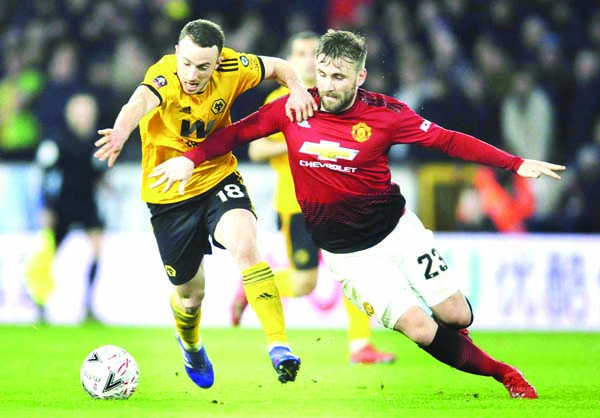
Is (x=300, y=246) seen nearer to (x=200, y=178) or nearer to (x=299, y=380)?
(x=299, y=380)

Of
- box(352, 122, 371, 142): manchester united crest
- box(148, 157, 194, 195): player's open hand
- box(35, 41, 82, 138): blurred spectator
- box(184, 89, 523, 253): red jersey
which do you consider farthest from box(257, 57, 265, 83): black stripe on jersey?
box(35, 41, 82, 138): blurred spectator

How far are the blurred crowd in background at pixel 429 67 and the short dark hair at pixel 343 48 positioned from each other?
7.11 metres

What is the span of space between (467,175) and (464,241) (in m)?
1.38

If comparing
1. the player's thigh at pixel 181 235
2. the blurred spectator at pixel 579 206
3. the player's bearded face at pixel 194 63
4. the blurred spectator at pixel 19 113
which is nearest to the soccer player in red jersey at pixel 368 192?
the player's bearded face at pixel 194 63

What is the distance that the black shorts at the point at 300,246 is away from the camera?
10.2m

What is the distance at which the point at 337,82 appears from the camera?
23.1 ft

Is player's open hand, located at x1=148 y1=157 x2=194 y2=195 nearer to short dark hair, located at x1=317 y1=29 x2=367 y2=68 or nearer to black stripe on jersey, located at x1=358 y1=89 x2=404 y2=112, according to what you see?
short dark hair, located at x1=317 y1=29 x2=367 y2=68

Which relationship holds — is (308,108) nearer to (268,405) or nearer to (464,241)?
(268,405)

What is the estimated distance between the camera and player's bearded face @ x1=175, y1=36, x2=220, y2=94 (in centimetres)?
715

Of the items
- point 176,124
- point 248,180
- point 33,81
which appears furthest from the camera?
point 33,81

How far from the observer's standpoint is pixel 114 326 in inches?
550

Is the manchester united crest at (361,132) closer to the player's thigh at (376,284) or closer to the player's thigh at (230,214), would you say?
the player's thigh at (376,284)

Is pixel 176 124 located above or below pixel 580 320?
above

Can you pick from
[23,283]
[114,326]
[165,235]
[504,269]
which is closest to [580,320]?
[504,269]
